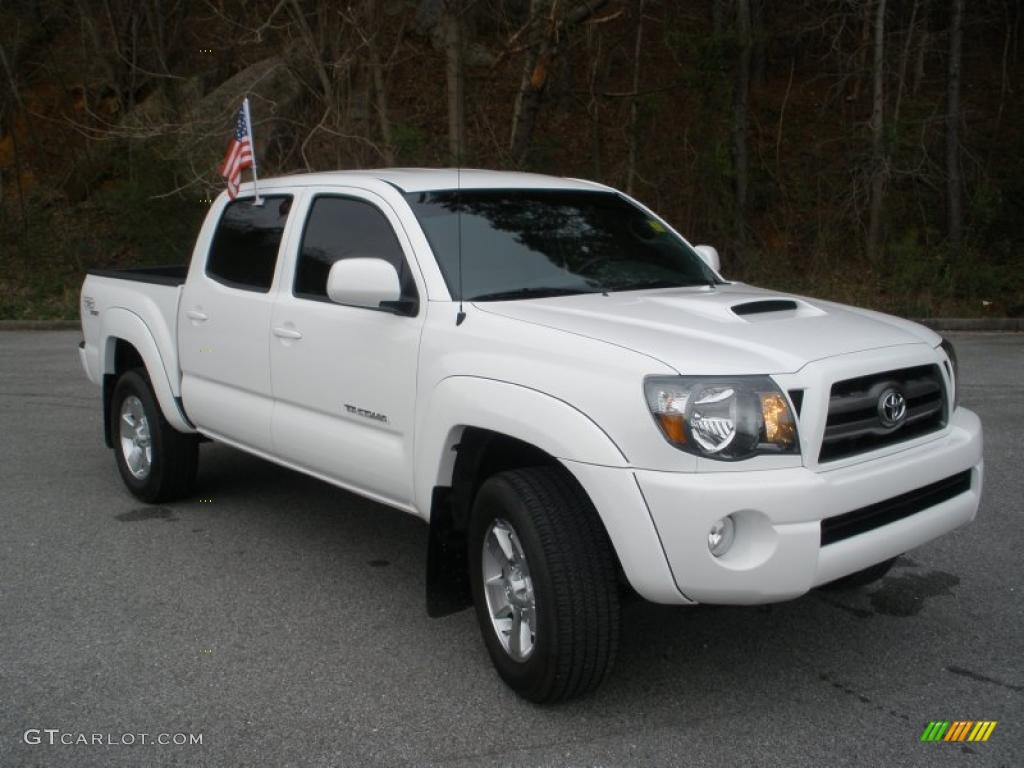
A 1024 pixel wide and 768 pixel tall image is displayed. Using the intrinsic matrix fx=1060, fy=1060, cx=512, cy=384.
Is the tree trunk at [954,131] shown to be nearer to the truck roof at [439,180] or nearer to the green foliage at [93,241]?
the green foliage at [93,241]

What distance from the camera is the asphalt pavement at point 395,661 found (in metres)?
3.52

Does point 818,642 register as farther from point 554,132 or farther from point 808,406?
point 554,132

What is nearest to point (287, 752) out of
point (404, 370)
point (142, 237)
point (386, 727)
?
point (386, 727)

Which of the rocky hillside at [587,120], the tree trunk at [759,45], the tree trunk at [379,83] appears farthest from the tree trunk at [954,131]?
the tree trunk at [379,83]

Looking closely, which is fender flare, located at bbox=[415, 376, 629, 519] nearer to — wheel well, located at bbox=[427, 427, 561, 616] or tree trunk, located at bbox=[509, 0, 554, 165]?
wheel well, located at bbox=[427, 427, 561, 616]

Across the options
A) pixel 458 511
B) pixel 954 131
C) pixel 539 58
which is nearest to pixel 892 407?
pixel 458 511

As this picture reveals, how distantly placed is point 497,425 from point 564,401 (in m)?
0.32

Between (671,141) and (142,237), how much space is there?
961cm

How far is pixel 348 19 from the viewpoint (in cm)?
1588

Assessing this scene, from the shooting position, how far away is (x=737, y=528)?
3352mm

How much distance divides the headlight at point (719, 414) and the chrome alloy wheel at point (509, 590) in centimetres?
74

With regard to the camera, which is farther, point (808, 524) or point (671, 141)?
point (671, 141)

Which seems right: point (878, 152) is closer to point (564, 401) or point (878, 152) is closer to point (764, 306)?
point (764, 306)

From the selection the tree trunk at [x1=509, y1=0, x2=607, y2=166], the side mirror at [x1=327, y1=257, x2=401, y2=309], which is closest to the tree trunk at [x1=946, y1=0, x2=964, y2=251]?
the tree trunk at [x1=509, y1=0, x2=607, y2=166]
